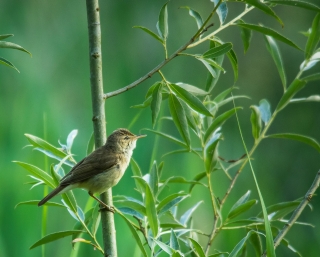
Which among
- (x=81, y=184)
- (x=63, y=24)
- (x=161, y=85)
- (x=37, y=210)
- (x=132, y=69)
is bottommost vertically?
(x=37, y=210)

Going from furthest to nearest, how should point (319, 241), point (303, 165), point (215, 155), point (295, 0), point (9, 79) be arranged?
point (303, 165) → point (9, 79) → point (319, 241) → point (215, 155) → point (295, 0)

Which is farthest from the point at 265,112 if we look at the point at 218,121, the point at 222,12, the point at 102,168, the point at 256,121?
the point at 102,168

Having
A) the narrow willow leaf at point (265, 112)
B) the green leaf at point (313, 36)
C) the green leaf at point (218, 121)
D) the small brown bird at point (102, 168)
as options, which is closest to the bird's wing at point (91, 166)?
the small brown bird at point (102, 168)

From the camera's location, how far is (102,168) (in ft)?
4.08

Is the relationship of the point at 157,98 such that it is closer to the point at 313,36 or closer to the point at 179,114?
the point at 179,114

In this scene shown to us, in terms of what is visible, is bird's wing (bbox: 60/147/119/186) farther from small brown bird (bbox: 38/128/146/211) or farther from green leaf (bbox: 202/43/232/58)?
green leaf (bbox: 202/43/232/58)

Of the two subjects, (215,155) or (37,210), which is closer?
(215,155)

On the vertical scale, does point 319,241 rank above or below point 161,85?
below

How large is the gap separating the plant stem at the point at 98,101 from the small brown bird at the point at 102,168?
0.68ft

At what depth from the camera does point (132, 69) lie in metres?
2.36

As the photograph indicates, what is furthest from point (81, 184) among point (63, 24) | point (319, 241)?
point (63, 24)

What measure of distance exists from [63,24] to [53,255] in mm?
1330

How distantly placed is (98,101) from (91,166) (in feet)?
1.50

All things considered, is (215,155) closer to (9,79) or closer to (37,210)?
(37,210)
